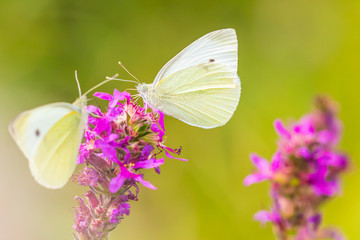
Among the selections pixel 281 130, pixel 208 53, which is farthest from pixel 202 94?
pixel 281 130

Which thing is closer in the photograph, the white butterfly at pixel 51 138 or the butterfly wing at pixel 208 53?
the white butterfly at pixel 51 138

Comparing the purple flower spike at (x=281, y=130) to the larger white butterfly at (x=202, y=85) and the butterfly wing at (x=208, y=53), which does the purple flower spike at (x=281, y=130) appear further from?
the butterfly wing at (x=208, y=53)

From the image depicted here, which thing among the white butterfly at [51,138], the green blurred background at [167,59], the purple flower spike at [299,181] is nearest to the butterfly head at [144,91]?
the white butterfly at [51,138]

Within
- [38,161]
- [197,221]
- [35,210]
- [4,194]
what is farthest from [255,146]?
[38,161]

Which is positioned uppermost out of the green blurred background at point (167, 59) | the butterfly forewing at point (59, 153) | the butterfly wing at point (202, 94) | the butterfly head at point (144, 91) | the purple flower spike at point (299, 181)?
the green blurred background at point (167, 59)

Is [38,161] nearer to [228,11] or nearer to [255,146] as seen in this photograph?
[255,146]

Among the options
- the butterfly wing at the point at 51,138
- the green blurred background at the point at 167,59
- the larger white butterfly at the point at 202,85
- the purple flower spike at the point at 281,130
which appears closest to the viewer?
the butterfly wing at the point at 51,138

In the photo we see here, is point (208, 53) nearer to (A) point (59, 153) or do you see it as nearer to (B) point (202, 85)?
(B) point (202, 85)
